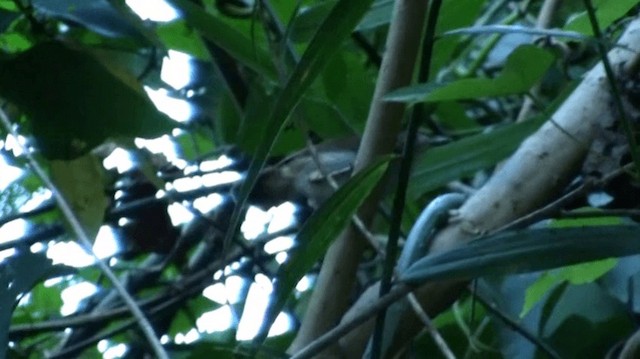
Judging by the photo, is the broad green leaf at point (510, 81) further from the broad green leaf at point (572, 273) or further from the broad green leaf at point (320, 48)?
the broad green leaf at point (572, 273)

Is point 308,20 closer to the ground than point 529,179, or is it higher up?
higher up

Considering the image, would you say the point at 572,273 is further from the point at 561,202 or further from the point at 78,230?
the point at 78,230

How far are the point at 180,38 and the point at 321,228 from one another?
314 mm

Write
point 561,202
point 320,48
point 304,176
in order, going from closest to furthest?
1. point 320,48
2. point 561,202
3. point 304,176

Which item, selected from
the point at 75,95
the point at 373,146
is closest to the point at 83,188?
the point at 75,95

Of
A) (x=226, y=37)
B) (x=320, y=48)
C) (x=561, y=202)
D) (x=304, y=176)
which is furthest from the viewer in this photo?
(x=304, y=176)

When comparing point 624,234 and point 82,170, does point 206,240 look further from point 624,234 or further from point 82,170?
point 624,234

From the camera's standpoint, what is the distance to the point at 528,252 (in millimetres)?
436

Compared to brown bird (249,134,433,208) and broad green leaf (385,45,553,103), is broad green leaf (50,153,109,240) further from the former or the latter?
broad green leaf (385,45,553,103)

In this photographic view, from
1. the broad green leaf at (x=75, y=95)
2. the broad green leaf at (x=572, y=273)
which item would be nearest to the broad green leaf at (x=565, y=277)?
the broad green leaf at (x=572, y=273)

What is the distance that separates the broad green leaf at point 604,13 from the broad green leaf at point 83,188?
26 centimetres

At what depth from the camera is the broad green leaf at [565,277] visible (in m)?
0.61

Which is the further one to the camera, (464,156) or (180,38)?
(180,38)

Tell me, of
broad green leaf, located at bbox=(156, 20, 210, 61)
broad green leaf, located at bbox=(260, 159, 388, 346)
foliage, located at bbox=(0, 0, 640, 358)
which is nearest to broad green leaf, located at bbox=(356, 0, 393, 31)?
foliage, located at bbox=(0, 0, 640, 358)
